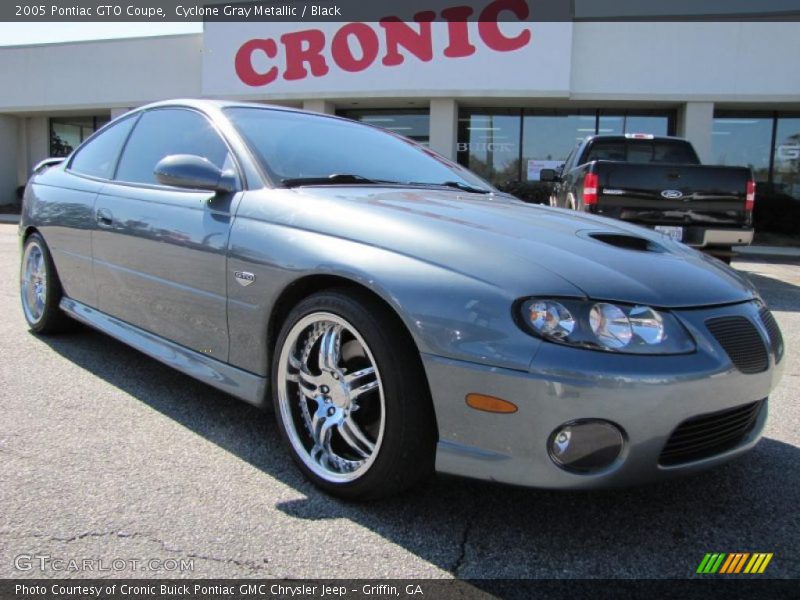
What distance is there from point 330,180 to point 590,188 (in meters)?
4.94

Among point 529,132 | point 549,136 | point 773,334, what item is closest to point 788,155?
point 549,136

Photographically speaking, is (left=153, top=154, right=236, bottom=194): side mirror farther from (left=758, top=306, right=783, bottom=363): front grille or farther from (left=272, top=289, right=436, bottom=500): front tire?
(left=758, top=306, right=783, bottom=363): front grille

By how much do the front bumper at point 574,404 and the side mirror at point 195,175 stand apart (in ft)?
4.42

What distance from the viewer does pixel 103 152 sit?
420 cm

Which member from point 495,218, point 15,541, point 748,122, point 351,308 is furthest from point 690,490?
point 748,122

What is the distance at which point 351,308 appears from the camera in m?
2.27

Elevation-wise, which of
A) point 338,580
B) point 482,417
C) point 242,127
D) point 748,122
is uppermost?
point 748,122

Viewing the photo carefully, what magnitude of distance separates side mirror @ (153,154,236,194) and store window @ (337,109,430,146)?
14.6m

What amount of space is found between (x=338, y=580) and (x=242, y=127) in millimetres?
2108

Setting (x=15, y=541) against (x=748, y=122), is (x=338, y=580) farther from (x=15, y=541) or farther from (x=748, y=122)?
(x=748, y=122)

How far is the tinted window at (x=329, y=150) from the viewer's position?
3.05m

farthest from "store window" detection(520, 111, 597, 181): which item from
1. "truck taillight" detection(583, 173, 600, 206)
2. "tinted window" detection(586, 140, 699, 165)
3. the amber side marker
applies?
the amber side marker

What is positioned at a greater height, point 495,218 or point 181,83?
point 181,83

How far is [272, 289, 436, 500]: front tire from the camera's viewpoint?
216cm
